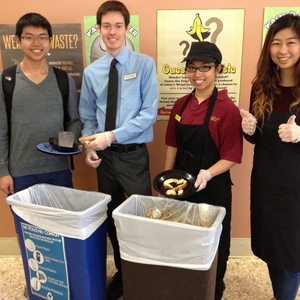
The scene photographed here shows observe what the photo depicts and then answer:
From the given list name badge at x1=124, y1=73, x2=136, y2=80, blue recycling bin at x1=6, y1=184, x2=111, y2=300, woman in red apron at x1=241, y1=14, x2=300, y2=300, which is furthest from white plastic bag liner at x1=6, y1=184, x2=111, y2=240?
woman in red apron at x1=241, y1=14, x2=300, y2=300

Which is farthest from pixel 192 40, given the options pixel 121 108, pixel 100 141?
pixel 100 141

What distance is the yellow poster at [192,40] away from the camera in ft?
6.12

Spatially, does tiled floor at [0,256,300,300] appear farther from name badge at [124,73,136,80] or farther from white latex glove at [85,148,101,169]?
name badge at [124,73,136,80]

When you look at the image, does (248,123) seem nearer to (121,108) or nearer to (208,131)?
(208,131)

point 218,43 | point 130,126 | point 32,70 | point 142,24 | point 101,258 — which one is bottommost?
point 101,258

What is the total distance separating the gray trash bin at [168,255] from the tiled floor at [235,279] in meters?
0.72

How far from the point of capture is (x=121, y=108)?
1.62 m

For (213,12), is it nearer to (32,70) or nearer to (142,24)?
(142,24)

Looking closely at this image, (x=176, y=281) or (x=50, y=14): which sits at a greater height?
(x=50, y=14)

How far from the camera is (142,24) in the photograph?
189 cm

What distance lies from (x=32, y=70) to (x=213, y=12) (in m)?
1.15

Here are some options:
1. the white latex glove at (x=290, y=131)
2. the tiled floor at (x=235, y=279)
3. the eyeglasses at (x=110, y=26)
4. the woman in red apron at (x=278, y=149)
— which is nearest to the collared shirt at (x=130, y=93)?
the eyeglasses at (x=110, y=26)

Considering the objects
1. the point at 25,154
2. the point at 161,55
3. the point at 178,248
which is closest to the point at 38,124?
the point at 25,154

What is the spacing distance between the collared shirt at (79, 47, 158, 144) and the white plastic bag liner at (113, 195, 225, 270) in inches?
17.3
